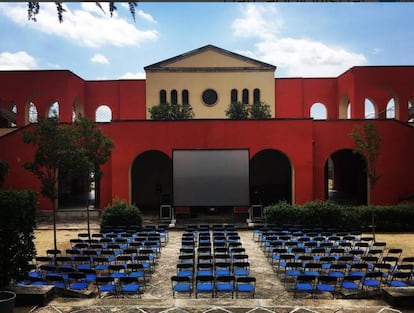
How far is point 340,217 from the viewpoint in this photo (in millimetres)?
21562

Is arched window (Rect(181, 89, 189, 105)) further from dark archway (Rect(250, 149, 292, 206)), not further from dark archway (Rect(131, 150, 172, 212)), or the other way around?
dark archway (Rect(250, 149, 292, 206))

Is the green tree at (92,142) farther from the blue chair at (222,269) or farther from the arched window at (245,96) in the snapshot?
the arched window at (245,96)

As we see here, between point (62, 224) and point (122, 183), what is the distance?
13.4ft

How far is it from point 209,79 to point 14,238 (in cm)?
3021

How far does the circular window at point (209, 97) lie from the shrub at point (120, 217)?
58.0 feet

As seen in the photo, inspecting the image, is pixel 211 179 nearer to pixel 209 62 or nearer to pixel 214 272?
pixel 214 272

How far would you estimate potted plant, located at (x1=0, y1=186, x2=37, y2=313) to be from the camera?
8109mm

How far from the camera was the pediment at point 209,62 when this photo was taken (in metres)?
37.2

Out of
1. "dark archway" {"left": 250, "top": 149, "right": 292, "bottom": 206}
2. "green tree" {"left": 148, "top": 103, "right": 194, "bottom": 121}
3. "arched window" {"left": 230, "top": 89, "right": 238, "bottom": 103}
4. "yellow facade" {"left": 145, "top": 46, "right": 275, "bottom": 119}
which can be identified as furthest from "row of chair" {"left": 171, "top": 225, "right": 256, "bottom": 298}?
"yellow facade" {"left": 145, "top": 46, "right": 275, "bottom": 119}

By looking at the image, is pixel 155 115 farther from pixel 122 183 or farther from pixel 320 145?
pixel 320 145

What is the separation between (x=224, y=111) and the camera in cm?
3650

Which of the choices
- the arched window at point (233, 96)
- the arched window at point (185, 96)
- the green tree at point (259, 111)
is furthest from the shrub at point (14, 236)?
the arched window at point (233, 96)

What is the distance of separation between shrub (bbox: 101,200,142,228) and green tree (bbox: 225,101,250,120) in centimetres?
1512

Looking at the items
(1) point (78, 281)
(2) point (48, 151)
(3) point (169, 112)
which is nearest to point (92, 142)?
(2) point (48, 151)
